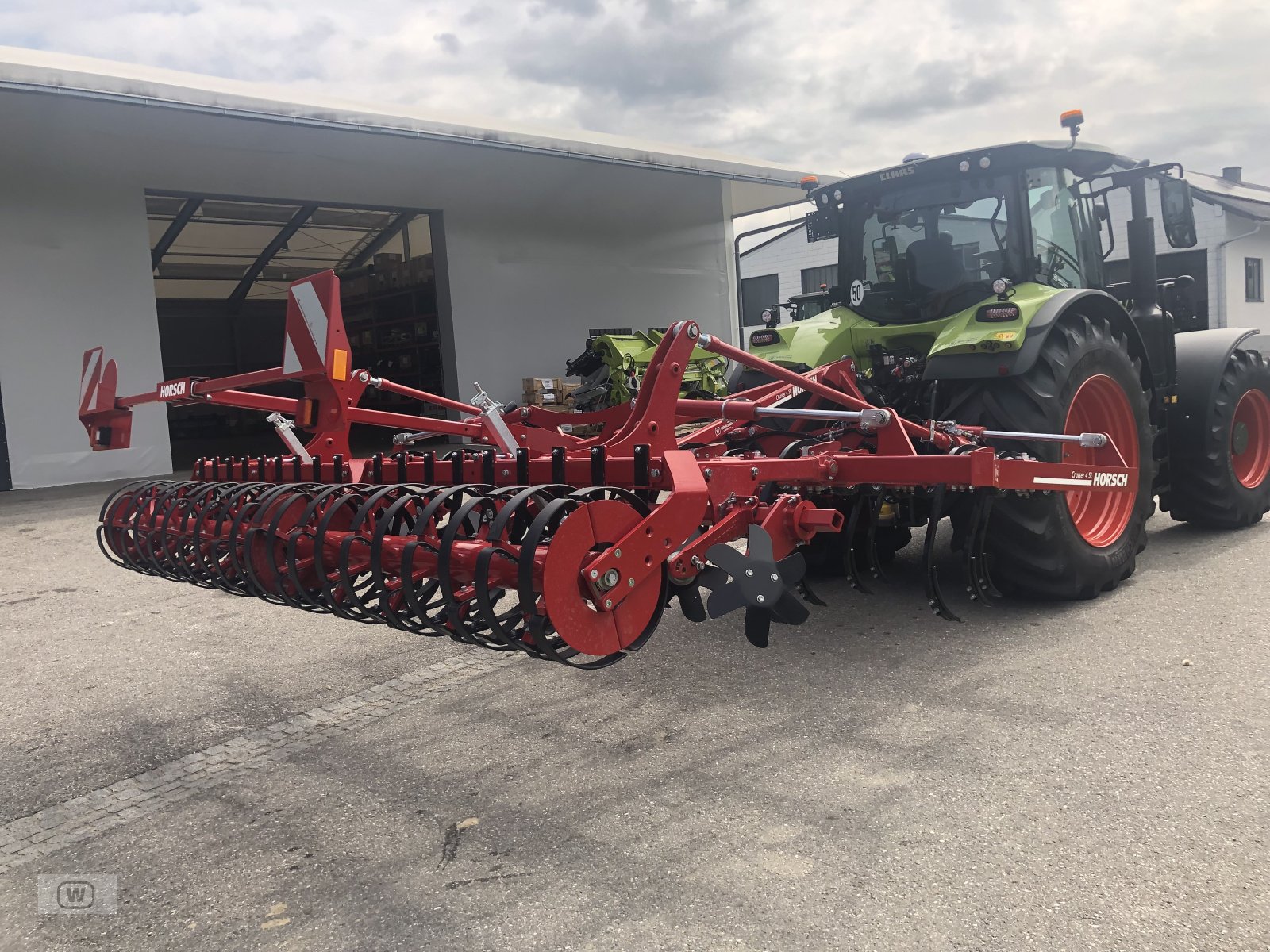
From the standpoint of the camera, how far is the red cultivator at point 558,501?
265 centimetres

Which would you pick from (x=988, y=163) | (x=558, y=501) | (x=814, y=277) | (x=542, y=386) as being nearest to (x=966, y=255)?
(x=988, y=163)

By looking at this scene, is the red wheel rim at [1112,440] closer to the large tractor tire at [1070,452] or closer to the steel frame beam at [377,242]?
the large tractor tire at [1070,452]

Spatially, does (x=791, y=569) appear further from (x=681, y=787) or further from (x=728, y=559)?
(x=681, y=787)

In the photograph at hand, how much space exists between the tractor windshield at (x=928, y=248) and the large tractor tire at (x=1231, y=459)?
73.9 inches

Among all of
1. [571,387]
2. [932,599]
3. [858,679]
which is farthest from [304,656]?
[571,387]

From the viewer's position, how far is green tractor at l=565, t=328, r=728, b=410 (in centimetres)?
1241

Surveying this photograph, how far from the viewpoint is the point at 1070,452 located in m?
4.41

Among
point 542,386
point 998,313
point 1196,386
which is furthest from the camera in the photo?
point 542,386

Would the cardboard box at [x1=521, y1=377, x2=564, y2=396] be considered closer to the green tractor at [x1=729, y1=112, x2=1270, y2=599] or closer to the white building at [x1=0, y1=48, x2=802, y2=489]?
the white building at [x1=0, y1=48, x2=802, y2=489]

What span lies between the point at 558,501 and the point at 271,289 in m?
19.1

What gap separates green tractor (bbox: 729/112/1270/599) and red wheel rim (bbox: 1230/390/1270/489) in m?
0.07

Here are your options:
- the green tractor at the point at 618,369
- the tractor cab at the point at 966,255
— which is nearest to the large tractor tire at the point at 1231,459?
the tractor cab at the point at 966,255

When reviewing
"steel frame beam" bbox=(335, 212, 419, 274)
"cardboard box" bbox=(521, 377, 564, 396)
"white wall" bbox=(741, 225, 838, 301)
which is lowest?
"cardboard box" bbox=(521, 377, 564, 396)

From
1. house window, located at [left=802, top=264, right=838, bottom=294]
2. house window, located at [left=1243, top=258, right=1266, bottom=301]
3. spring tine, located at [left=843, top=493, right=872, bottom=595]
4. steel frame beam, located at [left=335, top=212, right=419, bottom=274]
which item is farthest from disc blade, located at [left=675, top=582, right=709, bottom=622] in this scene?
house window, located at [left=1243, top=258, right=1266, bottom=301]
